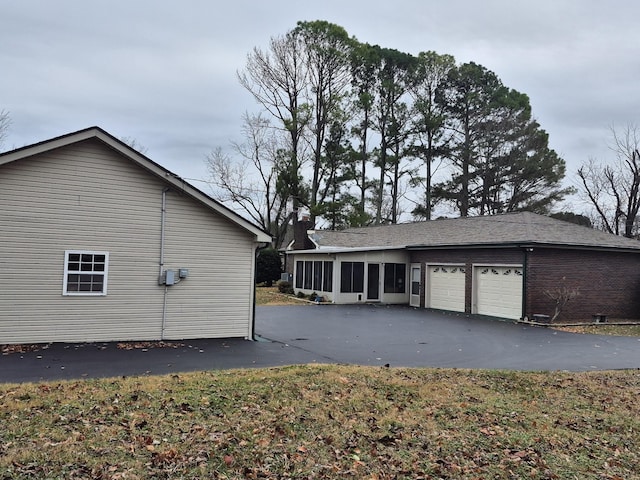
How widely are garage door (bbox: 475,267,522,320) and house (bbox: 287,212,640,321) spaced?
0.12 ft

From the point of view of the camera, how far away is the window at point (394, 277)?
1000 inches

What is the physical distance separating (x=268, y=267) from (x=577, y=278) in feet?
66.6

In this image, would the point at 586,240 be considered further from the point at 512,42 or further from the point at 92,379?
the point at 92,379

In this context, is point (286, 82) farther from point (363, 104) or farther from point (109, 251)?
point (109, 251)

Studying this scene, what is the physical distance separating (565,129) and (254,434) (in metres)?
33.6

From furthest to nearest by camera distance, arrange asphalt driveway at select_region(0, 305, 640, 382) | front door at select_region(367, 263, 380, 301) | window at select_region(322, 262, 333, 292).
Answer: window at select_region(322, 262, 333, 292) < front door at select_region(367, 263, 380, 301) < asphalt driveway at select_region(0, 305, 640, 382)

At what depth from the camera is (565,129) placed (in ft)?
108

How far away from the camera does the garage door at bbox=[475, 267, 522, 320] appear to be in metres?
18.8

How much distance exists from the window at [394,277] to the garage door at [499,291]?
17.1 ft

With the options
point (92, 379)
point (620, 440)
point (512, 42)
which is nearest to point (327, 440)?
point (620, 440)

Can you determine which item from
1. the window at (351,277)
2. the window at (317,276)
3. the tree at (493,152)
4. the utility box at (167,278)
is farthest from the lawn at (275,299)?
the tree at (493,152)

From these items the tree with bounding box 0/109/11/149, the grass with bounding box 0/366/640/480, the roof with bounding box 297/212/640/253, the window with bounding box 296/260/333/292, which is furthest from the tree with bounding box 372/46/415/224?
the grass with bounding box 0/366/640/480

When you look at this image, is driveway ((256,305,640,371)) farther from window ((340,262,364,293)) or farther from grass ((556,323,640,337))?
window ((340,262,364,293))

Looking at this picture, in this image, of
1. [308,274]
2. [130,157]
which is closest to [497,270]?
[308,274]
